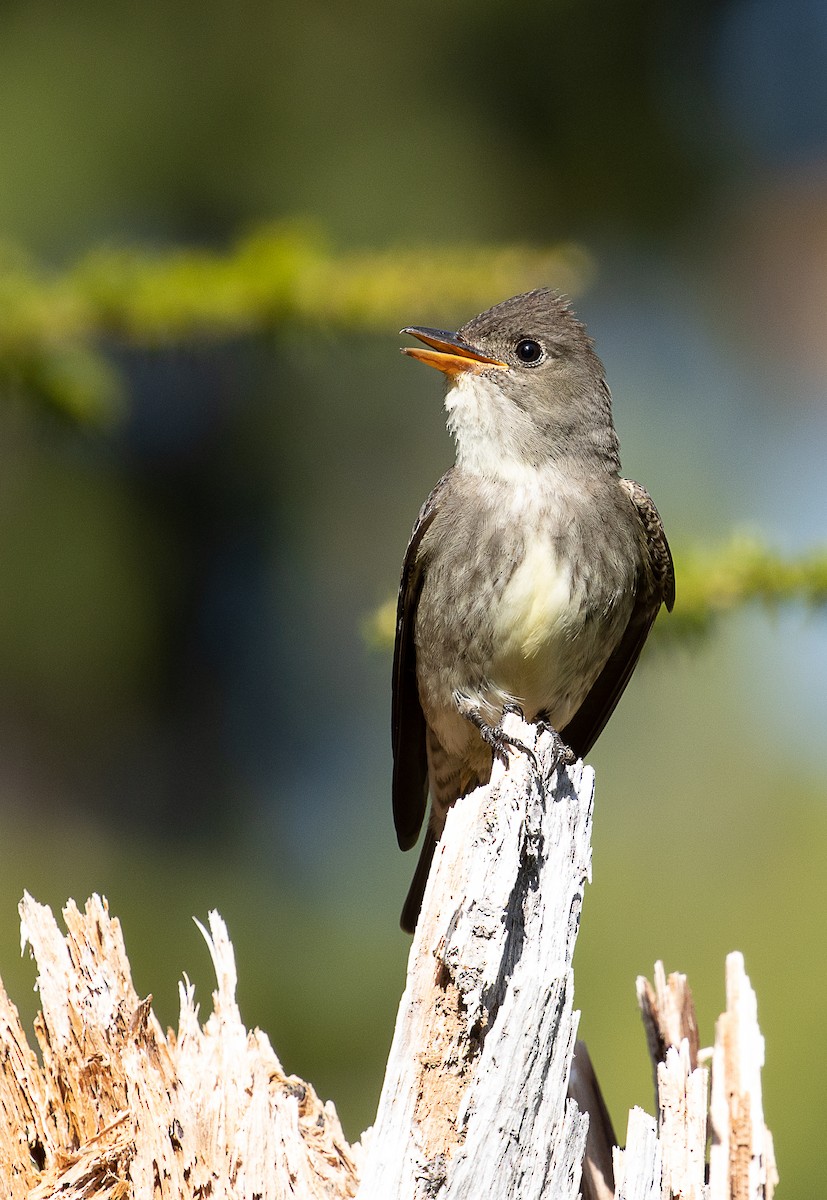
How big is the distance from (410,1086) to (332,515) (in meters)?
7.92

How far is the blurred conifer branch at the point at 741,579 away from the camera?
157 inches

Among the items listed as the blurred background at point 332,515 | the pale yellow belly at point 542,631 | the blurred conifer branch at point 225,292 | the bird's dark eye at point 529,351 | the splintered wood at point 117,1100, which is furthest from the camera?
the blurred background at point 332,515

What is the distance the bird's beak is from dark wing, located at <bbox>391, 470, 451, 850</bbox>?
0.38 m

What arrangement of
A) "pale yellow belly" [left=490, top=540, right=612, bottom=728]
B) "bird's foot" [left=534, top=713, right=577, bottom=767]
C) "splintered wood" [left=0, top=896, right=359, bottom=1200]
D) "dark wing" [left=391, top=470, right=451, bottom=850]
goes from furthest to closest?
1. "dark wing" [left=391, top=470, right=451, bottom=850]
2. "pale yellow belly" [left=490, top=540, right=612, bottom=728]
3. "bird's foot" [left=534, top=713, right=577, bottom=767]
4. "splintered wood" [left=0, top=896, right=359, bottom=1200]

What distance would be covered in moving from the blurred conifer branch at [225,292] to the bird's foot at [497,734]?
49.3 inches

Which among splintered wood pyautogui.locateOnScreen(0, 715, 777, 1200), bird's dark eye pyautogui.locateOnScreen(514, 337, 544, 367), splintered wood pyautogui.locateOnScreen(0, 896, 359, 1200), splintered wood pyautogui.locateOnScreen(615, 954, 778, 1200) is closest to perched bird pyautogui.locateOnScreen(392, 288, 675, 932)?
bird's dark eye pyautogui.locateOnScreen(514, 337, 544, 367)

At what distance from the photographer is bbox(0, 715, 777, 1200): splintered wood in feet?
10.5

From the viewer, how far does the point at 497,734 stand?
4598 millimetres

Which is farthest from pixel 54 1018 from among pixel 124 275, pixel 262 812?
pixel 262 812

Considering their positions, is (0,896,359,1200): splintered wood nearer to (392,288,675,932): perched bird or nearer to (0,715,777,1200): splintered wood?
(0,715,777,1200): splintered wood

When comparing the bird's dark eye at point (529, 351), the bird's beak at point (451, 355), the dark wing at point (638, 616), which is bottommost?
the dark wing at point (638, 616)

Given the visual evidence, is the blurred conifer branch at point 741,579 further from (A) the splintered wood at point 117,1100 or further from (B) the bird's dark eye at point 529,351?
(A) the splintered wood at point 117,1100

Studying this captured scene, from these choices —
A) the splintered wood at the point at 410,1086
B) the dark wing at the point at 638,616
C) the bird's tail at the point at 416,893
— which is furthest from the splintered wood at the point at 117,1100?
the dark wing at the point at 638,616

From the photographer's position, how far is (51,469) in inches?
407
